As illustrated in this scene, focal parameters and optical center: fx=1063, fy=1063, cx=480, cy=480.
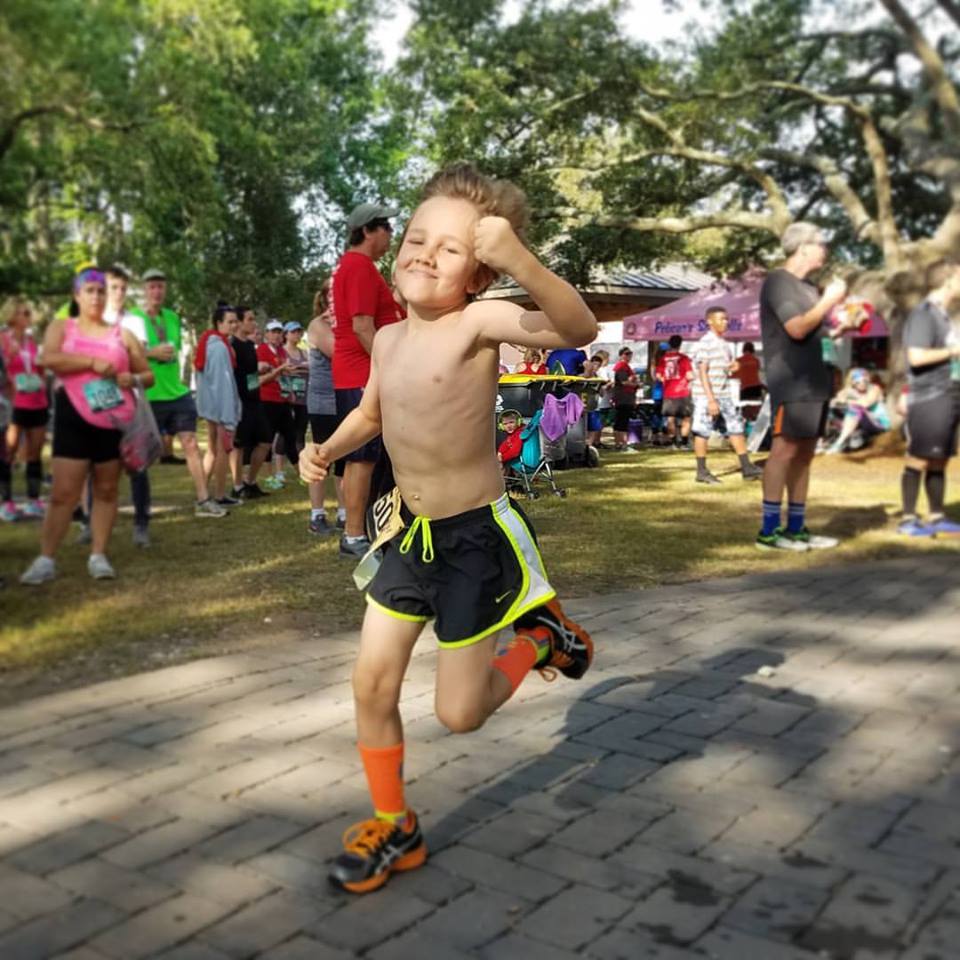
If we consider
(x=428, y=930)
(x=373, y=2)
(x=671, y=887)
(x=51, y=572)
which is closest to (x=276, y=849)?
(x=428, y=930)

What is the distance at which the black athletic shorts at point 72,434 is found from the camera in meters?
6.86

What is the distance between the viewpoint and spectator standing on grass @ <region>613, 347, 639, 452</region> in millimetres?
19922

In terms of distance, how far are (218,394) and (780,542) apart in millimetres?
5578

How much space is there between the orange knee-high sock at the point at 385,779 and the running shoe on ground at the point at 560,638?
587 mm

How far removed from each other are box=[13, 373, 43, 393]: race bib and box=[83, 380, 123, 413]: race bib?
173 inches

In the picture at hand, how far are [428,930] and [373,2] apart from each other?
49.7 metres

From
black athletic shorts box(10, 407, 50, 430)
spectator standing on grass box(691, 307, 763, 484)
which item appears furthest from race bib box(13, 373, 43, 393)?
spectator standing on grass box(691, 307, 763, 484)

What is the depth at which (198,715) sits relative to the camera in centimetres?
426

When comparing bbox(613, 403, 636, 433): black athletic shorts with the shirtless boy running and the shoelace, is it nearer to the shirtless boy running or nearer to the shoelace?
the shirtless boy running

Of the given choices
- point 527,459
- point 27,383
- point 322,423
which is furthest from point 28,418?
point 527,459

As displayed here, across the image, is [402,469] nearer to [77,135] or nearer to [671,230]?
[671,230]

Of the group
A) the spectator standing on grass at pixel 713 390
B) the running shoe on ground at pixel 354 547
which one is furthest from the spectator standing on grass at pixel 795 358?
the spectator standing on grass at pixel 713 390

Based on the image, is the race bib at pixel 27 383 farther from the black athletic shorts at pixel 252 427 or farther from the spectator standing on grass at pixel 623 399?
the spectator standing on grass at pixel 623 399

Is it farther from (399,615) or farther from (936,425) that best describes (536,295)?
(936,425)
